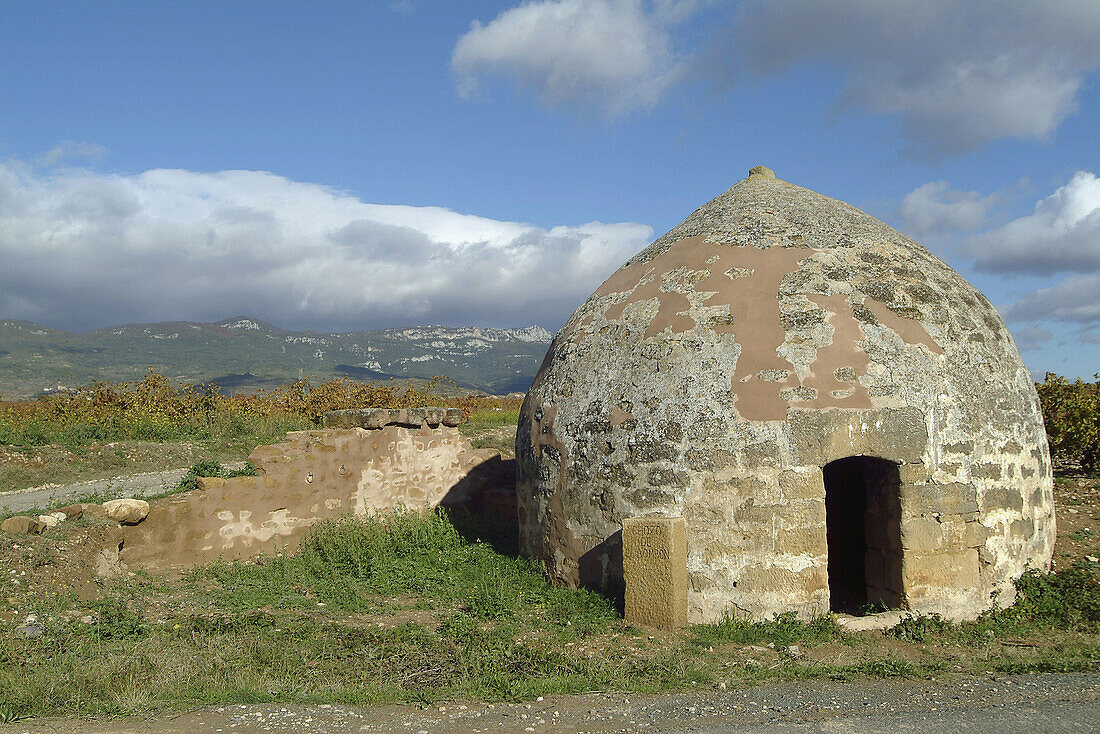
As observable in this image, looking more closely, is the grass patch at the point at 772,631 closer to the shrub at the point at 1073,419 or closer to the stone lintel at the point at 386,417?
the stone lintel at the point at 386,417

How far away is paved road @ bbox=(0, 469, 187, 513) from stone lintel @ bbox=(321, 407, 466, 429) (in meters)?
3.47

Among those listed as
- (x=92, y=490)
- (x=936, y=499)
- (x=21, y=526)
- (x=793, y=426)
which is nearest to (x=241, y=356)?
(x=92, y=490)

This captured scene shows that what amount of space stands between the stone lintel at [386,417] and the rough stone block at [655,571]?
14.4ft

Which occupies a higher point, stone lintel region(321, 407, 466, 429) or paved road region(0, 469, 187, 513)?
stone lintel region(321, 407, 466, 429)

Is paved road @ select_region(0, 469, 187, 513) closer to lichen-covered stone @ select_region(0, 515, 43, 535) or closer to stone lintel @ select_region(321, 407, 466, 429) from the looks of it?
lichen-covered stone @ select_region(0, 515, 43, 535)

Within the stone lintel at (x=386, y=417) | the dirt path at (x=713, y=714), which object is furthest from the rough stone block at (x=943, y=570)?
the stone lintel at (x=386, y=417)

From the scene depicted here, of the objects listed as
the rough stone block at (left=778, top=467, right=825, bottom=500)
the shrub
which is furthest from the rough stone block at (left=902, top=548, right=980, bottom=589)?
the shrub

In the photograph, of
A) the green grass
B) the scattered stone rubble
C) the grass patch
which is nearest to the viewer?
the green grass

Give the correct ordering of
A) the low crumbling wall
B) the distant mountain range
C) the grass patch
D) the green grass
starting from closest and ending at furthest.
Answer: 1. the green grass
2. the grass patch
3. the low crumbling wall
4. the distant mountain range

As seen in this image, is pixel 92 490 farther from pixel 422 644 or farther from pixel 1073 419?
pixel 1073 419

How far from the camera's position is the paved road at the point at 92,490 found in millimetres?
11055

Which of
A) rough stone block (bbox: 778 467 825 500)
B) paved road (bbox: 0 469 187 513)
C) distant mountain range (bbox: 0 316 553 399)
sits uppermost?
distant mountain range (bbox: 0 316 553 399)

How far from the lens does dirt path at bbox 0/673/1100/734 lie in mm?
4148

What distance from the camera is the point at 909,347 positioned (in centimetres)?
640
